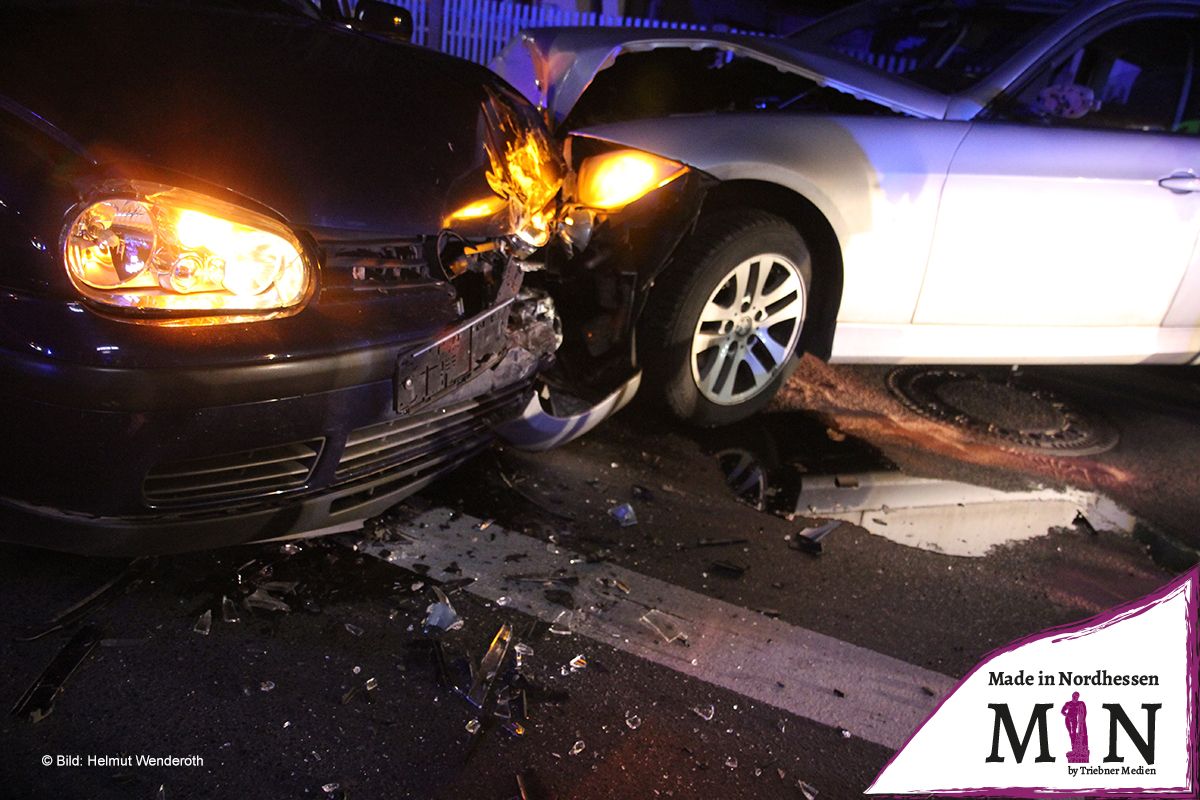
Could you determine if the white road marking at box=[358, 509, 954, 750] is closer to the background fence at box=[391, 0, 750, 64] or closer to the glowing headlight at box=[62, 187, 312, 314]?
the glowing headlight at box=[62, 187, 312, 314]

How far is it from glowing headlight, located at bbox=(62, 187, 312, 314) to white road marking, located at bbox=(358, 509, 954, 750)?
0.88m

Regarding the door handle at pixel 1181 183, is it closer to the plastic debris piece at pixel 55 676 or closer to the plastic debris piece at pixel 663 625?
the plastic debris piece at pixel 663 625

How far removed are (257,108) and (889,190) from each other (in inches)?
90.4

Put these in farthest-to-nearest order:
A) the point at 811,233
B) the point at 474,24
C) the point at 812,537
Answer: the point at 474,24 < the point at 811,233 < the point at 812,537

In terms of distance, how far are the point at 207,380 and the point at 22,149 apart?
573 millimetres

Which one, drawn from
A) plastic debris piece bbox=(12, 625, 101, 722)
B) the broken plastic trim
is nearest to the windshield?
the broken plastic trim

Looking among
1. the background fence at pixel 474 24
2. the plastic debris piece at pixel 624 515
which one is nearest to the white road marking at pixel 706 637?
the plastic debris piece at pixel 624 515

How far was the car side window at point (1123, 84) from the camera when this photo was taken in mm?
3559

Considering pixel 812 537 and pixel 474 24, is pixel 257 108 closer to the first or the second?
pixel 812 537

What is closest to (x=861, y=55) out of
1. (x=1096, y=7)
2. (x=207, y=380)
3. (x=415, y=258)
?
(x=1096, y=7)

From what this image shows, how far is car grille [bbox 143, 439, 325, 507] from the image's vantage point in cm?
183

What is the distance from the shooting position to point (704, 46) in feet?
11.1

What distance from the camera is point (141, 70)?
200cm

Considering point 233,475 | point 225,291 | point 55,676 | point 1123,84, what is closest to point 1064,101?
point 1123,84
